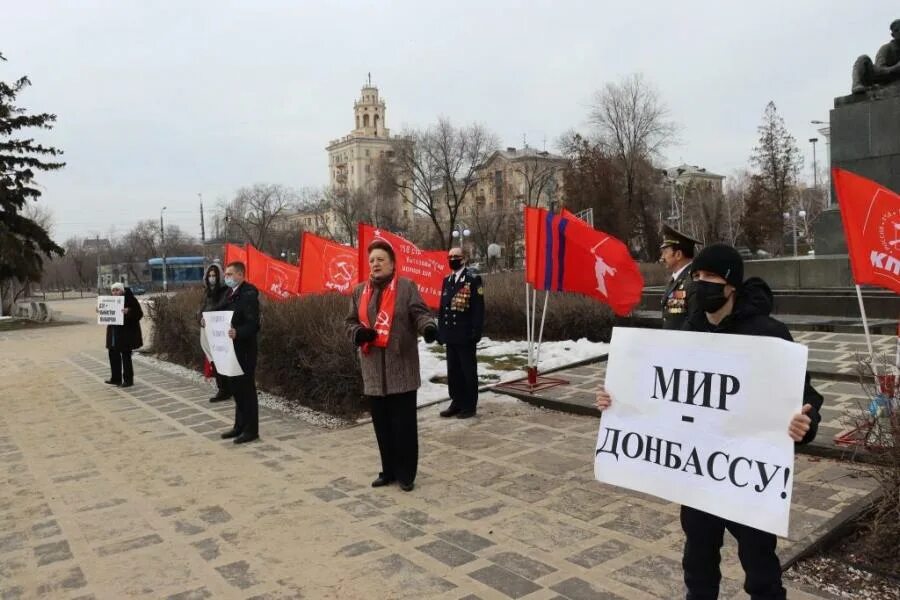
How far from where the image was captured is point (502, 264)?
6456cm

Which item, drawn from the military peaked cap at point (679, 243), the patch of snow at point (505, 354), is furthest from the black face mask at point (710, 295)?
the patch of snow at point (505, 354)

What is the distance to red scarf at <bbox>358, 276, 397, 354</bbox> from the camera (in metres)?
5.09

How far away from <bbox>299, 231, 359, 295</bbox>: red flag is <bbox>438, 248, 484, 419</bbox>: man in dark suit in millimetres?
3123

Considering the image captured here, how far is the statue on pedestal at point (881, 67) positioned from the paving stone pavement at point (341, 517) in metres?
11.2

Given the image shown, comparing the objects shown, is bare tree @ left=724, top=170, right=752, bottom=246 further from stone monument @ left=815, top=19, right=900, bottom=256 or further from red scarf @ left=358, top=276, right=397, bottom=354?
red scarf @ left=358, top=276, right=397, bottom=354

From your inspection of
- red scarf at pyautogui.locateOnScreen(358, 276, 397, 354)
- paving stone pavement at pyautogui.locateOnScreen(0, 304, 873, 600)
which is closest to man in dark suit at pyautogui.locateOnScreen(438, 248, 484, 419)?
paving stone pavement at pyautogui.locateOnScreen(0, 304, 873, 600)

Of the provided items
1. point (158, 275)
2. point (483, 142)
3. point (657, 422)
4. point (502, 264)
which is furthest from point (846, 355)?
point (158, 275)

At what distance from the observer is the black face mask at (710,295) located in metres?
2.67

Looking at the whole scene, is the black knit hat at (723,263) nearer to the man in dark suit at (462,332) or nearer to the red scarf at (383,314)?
the red scarf at (383,314)

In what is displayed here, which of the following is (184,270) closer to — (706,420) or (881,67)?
(881,67)

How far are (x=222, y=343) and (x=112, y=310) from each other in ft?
16.6

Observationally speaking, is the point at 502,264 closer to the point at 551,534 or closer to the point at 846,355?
the point at 846,355

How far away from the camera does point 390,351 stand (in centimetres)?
512

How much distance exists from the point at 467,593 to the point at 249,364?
13.9 feet
